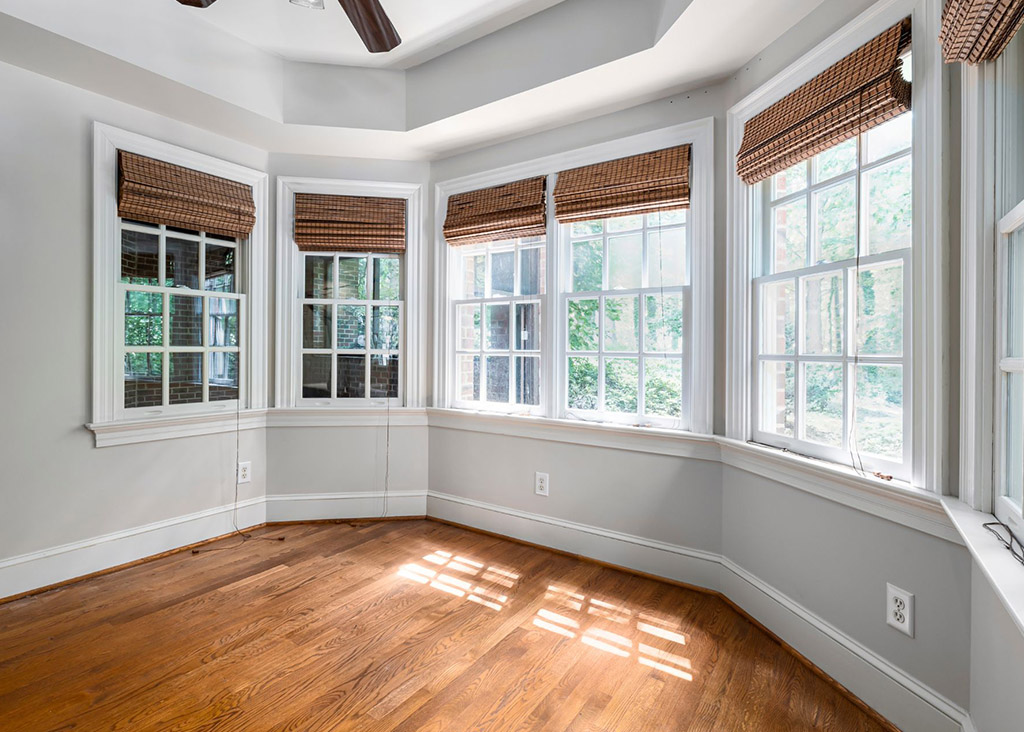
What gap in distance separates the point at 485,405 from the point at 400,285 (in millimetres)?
1009

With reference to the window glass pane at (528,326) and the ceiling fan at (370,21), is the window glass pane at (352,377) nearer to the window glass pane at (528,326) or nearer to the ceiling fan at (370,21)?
the window glass pane at (528,326)

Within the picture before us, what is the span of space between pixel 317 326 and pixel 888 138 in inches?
124

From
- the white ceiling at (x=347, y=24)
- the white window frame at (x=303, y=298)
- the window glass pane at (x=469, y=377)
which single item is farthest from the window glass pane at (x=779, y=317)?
the white window frame at (x=303, y=298)

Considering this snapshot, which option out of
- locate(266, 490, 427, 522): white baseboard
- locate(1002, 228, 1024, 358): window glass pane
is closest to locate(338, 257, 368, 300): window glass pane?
locate(266, 490, 427, 522): white baseboard

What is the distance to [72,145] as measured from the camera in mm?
2539

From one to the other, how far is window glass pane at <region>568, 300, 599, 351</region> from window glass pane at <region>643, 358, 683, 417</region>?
339 millimetres

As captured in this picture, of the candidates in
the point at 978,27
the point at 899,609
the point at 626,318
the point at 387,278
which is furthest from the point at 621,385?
the point at 978,27

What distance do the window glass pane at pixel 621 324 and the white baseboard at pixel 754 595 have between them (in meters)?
1.00

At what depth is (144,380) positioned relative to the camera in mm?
2865

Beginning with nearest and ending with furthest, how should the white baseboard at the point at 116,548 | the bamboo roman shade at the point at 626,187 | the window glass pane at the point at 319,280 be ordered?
the white baseboard at the point at 116,548 → the bamboo roman shade at the point at 626,187 → the window glass pane at the point at 319,280

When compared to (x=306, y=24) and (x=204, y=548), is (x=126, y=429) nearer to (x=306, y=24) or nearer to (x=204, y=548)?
(x=204, y=548)

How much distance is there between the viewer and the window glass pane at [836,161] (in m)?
1.90

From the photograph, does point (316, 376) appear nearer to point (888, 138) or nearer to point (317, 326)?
point (317, 326)

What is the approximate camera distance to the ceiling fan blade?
1825 millimetres
